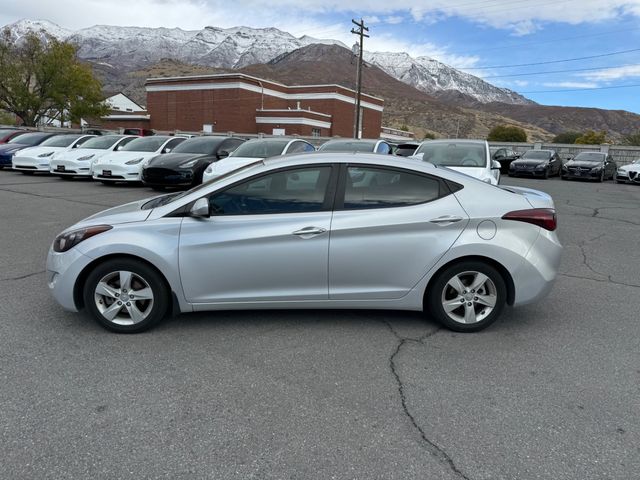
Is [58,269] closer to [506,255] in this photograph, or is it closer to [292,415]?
[292,415]

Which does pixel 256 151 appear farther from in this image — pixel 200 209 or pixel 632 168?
pixel 632 168

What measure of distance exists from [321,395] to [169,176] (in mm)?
10225

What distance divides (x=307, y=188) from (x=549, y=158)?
2196 cm

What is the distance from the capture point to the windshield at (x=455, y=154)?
9.70 metres

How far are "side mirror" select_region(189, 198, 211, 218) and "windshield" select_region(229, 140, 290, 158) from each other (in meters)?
8.39

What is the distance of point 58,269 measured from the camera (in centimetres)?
400

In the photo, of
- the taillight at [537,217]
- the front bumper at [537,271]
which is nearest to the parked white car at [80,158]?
the taillight at [537,217]

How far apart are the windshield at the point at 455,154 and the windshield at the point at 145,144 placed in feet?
27.4

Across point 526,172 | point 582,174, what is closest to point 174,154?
point 526,172

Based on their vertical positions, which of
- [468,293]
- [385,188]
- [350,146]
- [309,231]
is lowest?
[468,293]

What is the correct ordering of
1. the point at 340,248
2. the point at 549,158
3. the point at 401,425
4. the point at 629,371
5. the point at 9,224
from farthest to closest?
the point at 549,158 < the point at 9,224 < the point at 340,248 < the point at 629,371 < the point at 401,425

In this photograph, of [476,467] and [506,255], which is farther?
[506,255]

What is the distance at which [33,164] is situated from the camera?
1612 cm

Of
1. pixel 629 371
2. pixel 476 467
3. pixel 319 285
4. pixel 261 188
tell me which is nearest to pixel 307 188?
pixel 261 188
